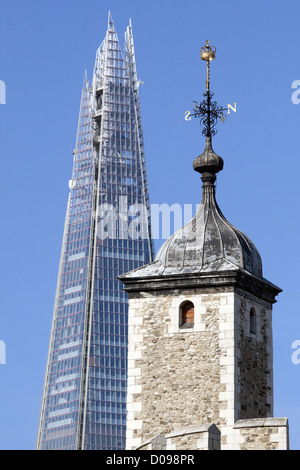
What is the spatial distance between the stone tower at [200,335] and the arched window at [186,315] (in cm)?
3

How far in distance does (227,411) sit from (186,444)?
10.9ft

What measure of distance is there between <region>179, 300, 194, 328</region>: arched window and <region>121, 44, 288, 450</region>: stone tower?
0.09 ft

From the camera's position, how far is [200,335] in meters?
34.3

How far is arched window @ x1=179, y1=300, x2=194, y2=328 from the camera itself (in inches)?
1364

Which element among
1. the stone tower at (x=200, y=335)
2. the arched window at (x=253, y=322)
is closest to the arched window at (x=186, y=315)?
the stone tower at (x=200, y=335)

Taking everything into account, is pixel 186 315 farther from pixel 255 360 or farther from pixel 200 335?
pixel 255 360

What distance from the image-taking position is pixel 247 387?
34.2m

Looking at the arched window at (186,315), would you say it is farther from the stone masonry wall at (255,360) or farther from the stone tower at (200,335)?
the stone masonry wall at (255,360)

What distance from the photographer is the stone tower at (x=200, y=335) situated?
33.8 m

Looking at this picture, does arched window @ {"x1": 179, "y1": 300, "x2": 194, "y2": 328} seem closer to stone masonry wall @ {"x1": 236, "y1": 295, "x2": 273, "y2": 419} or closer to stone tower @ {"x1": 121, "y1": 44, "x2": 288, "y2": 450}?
stone tower @ {"x1": 121, "y1": 44, "x2": 288, "y2": 450}

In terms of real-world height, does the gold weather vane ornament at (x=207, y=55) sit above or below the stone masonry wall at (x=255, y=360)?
above

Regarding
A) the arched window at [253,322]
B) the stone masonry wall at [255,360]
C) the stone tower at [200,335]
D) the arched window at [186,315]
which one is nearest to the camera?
the stone tower at [200,335]
